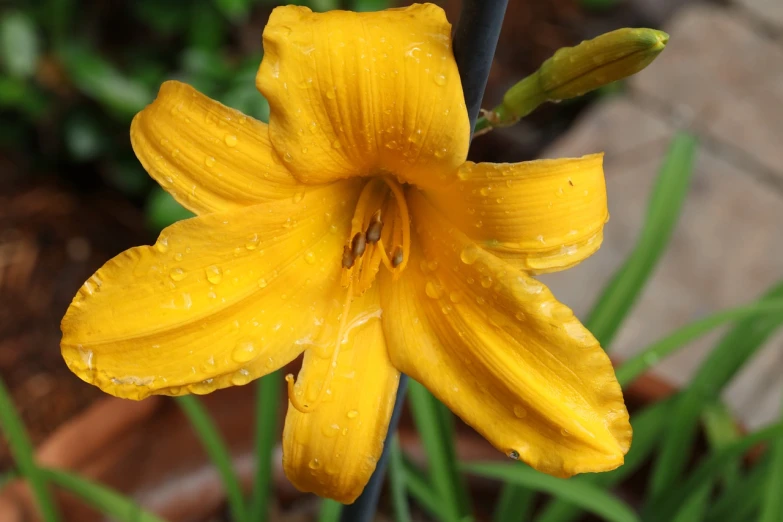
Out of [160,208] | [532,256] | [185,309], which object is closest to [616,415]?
[532,256]

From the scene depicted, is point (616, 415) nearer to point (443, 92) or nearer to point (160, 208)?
point (443, 92)

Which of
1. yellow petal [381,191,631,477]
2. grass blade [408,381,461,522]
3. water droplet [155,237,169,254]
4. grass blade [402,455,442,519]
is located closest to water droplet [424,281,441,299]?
yellow petal [381,191,631,477]

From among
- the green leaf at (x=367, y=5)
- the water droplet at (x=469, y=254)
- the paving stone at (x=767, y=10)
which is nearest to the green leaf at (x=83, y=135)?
the green leaf at (x=367, y=5)

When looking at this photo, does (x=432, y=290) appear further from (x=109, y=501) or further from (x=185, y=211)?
(x=185, y=211)

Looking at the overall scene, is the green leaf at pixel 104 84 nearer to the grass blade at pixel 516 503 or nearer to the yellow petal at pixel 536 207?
the grass blade at pixel 516 503

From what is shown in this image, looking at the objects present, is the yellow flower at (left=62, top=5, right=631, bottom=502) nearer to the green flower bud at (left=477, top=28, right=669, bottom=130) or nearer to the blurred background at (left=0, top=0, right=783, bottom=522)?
the green flower bud at (left=477, top=28, right=669, bottom=130)

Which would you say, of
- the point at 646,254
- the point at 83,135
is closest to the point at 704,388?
the point at 646,254
